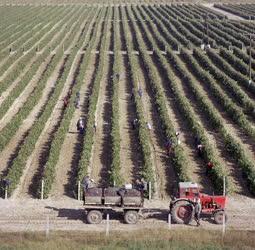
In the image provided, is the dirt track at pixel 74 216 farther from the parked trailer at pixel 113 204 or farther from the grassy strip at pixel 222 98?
the grassy strip at pixel 222 98

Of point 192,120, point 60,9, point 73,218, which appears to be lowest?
point 73,218

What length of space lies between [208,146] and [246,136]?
4.42 m

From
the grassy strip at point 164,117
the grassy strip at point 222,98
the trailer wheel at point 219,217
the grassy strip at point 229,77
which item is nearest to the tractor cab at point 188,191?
the trailer wheel at point 219,217

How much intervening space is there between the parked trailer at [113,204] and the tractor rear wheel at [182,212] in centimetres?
125

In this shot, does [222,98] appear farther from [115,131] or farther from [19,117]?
[19,117]

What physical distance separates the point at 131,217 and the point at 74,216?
2.44 meters

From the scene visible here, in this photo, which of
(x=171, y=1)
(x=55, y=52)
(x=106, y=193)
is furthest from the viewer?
(x=171, y=1)

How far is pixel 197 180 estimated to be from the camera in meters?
26.0

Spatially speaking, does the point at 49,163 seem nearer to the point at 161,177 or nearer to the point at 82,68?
the point at 161,177

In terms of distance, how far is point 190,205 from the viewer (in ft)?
67.8

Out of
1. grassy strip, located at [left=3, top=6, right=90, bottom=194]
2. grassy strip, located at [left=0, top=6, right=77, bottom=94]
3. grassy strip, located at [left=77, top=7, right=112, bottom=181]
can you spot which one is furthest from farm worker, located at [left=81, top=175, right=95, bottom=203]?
grassy strip, located at [left=0, top=6, right=77, bottom=94]

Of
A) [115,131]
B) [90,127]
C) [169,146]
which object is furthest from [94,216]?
[90,127]

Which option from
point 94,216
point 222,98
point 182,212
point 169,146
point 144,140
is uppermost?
point 222,98

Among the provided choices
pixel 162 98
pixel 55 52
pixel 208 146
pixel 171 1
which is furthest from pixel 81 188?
pixel 171 1
